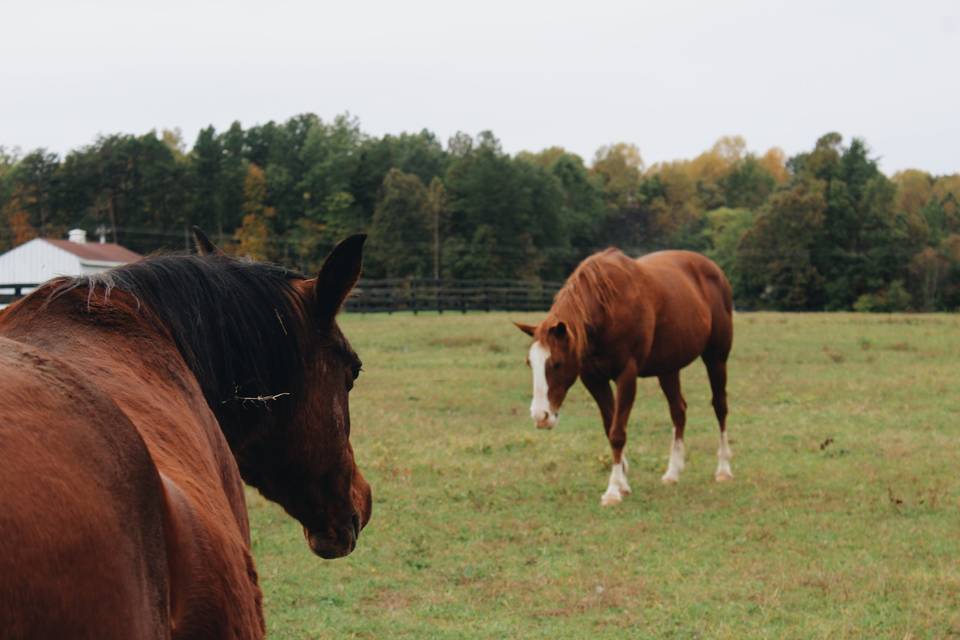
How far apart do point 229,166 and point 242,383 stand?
61689 mm

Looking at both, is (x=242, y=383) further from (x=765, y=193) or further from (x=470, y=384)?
(x=765, y=193)

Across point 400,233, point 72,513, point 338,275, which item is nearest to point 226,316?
point 338,275

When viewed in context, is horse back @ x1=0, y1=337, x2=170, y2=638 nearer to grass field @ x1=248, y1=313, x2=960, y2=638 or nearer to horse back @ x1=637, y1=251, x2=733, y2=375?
grass field @ x1=248, y1=313, x2=960, y2=638

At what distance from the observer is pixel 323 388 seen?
2.23 meters

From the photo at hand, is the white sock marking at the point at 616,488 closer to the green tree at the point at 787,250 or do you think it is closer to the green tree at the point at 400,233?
the green tree at the point at 400,233

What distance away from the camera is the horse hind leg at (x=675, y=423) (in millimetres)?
8078

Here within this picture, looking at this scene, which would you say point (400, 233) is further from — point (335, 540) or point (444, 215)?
point (335, 540)

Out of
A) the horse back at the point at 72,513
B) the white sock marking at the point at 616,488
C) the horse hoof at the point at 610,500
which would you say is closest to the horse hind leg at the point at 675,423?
the white sock marking at the point at 616,488

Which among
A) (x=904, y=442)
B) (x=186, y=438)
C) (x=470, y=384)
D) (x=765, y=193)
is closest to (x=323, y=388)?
(x=186, y=438)

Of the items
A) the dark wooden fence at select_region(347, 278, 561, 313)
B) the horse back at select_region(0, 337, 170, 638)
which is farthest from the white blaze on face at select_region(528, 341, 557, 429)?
the dark wooden fence at select_region(347, 278, 561, 313)

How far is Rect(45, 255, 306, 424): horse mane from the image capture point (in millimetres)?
1876

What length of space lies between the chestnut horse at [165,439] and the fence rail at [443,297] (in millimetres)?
31696

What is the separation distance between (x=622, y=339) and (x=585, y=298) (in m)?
0.47

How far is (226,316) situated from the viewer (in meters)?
2.00
